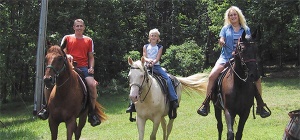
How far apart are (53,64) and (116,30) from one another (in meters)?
19.7

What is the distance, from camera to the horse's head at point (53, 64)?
6098mm

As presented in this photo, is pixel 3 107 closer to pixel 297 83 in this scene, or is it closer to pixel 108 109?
pixel 108 109

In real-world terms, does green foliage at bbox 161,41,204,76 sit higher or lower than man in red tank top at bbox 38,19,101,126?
lower

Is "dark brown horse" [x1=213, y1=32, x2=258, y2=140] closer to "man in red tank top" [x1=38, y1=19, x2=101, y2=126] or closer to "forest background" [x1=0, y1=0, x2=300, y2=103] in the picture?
"man in red tank top" [x1=38, y1=19, x2=101, y2=126]

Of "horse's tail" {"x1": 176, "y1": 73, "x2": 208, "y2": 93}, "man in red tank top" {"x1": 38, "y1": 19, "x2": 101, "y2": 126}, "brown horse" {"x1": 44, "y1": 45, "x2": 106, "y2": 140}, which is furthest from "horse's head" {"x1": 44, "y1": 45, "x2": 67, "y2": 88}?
"horse's tail" {"x1": 176, "y1": 73, "x2": 208, "y2": 93}

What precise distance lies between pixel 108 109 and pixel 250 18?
44.6 feet

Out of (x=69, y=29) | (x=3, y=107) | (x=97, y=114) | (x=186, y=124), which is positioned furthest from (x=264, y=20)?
(x=97, y=114)

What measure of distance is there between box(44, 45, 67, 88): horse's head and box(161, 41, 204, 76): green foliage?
16868 millimetres

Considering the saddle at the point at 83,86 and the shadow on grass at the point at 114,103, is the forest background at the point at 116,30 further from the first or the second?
the saddle at the point at 83,86

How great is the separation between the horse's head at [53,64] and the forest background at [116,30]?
46.5ft

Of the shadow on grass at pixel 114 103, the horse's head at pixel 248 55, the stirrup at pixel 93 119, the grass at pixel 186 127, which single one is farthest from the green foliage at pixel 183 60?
the horse's head at pixel 248 55

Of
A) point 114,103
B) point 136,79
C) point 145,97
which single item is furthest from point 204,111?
point 114,103

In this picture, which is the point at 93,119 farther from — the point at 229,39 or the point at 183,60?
the point at 183,60

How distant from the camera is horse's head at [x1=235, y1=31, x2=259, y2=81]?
6.20 meters
